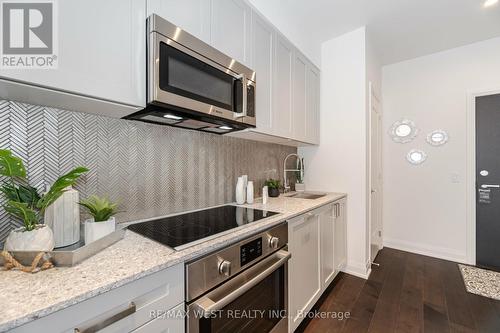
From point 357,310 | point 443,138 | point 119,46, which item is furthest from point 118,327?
point 443,138

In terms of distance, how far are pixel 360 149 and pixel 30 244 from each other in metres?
2.63

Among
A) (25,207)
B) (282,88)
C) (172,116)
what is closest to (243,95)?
(172,116)

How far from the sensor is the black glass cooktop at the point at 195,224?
3.24 feet

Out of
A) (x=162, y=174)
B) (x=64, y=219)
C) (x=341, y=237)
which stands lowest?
(x=341, y=237)

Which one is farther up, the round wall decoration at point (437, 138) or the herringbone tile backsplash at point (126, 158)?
the round wall decoration at point (437, 138)

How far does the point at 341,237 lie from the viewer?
2412mm

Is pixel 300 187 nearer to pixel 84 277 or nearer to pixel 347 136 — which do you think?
pixel 347 136

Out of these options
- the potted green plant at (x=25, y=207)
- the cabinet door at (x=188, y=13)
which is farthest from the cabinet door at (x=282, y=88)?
the potted green plant at (x=25, y=207)

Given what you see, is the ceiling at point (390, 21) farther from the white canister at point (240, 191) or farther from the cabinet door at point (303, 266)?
the cabinet door at point (303, 266)

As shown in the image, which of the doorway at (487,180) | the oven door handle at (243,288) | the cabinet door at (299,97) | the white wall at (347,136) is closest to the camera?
the oven door handle at (243,288)

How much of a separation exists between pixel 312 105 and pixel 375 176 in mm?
1293

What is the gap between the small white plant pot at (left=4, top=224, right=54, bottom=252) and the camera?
72 cm

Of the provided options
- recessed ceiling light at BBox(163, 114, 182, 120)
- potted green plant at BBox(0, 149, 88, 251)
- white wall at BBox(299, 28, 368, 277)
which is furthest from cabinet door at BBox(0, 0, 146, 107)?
white wall at BBox(299, 28, 368, 277)

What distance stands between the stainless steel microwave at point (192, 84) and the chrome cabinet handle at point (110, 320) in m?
0.81
